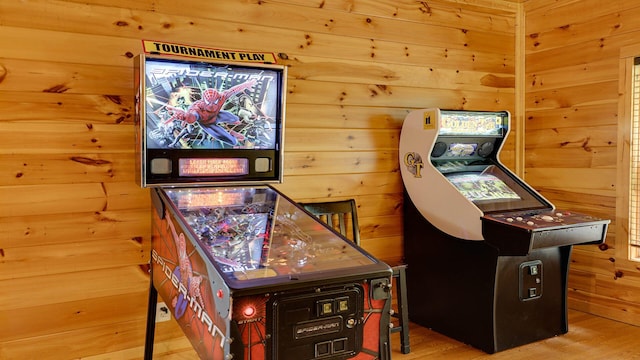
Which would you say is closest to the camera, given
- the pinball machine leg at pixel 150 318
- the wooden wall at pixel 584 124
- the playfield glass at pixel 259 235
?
the playfield glass at pixel 259 235

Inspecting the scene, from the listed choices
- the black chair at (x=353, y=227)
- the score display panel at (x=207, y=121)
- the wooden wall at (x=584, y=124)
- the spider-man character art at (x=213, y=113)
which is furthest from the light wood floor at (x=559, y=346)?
the spider-man character art at (x=213, y=113)

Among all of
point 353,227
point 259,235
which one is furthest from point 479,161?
point 259,235

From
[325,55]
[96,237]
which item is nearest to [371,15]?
[325,55]

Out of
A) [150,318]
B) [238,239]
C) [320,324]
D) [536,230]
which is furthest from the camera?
[536,230]

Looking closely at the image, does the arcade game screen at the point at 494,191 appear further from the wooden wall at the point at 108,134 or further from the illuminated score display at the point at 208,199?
the illuminated score display at the point at 208,199

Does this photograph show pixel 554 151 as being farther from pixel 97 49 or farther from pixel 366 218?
pixel 97 49

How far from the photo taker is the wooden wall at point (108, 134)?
258 centimetres

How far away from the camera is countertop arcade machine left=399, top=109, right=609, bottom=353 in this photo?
2994 millimetres

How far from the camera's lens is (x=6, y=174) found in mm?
2549

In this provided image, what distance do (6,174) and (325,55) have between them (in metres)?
1.94

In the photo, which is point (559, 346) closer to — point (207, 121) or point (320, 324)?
point (320, 324)

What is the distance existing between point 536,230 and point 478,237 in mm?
362

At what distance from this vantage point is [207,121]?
2.47 metres

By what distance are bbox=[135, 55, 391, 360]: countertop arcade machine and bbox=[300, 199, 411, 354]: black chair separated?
679mm
